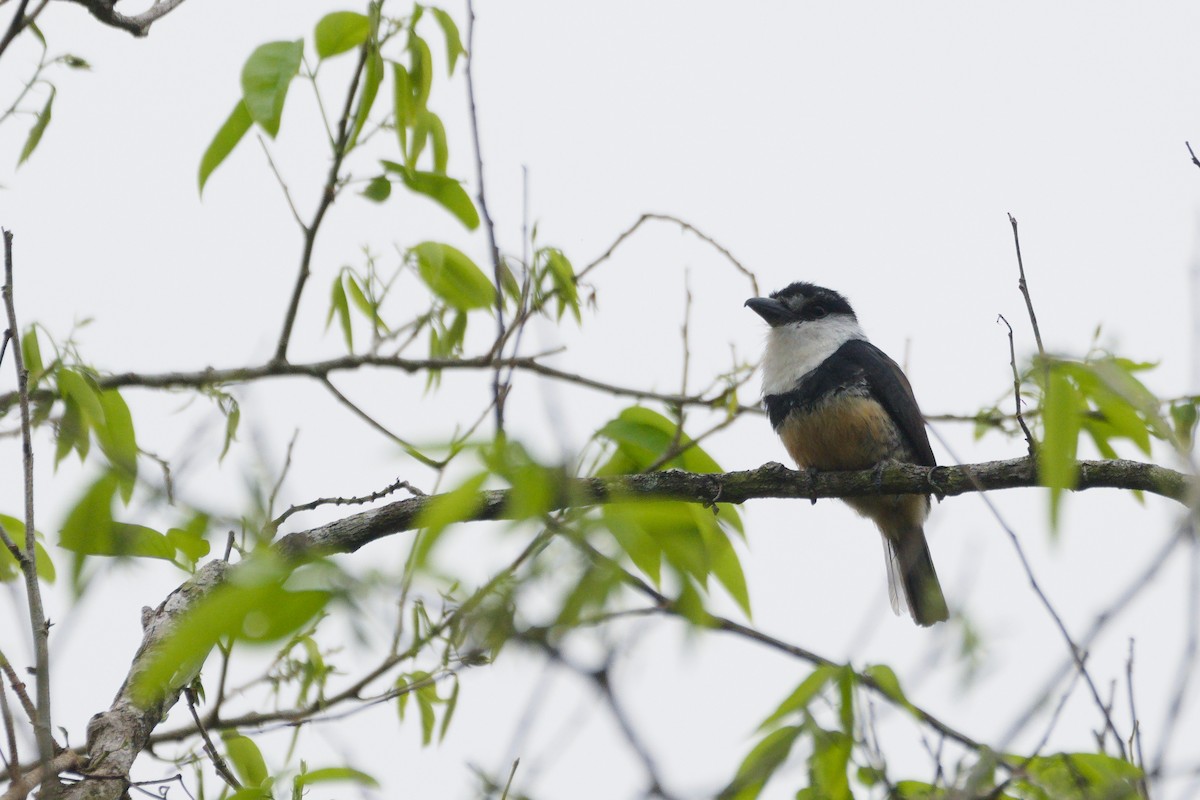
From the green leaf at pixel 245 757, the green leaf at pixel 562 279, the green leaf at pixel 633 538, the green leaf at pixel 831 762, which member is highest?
the green leaf at pixel 562 279

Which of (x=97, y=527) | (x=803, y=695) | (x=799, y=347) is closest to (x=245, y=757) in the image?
(x=97, y=527)

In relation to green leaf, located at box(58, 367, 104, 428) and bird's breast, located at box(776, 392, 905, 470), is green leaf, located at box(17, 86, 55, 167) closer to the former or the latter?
green leaf, located at box(58, 367, 104, 428)

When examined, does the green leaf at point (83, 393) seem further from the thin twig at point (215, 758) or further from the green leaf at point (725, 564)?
the green leaf at point (725, 564)

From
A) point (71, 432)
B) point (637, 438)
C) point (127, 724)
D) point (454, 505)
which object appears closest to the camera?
point (454, 505)

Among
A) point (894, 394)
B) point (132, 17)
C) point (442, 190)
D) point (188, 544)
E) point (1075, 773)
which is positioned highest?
point (132, 17)

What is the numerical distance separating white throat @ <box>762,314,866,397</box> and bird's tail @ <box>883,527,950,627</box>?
0.81 m

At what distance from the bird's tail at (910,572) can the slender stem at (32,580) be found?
12.3ft

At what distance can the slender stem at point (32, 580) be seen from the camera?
144 cm

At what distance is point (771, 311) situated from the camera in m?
5.39

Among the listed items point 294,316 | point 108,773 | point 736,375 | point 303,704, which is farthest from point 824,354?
point 108,773

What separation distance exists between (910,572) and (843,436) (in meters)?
0.94

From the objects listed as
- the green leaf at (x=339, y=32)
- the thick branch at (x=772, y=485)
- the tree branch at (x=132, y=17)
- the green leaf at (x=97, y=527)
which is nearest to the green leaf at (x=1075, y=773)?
the thick branch at (x=772, y=485)

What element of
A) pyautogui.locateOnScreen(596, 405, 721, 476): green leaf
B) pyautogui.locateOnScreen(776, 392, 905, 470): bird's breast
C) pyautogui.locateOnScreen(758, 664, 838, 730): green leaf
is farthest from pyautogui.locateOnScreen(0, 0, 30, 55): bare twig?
pyautogui.locateOnScreen(776, 392, 905, 470): bird's breast

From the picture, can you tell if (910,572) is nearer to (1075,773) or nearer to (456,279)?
(456,279)
